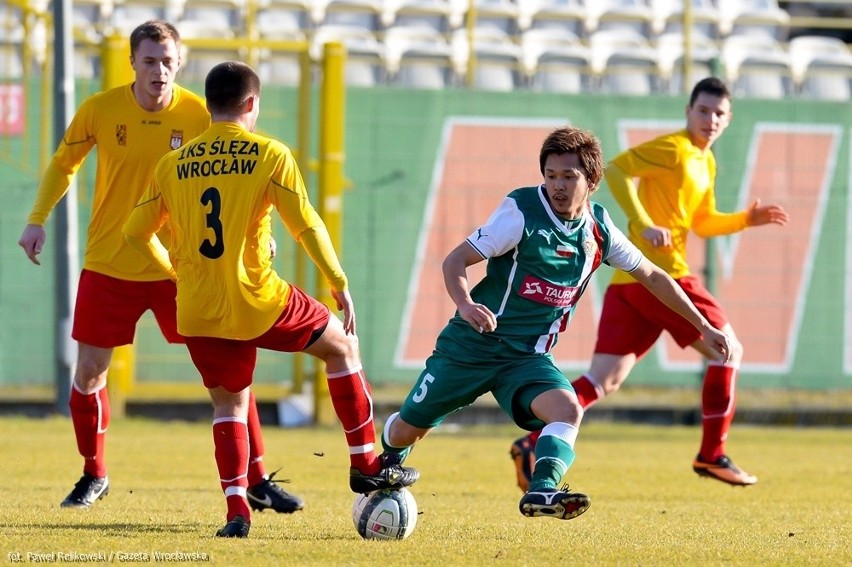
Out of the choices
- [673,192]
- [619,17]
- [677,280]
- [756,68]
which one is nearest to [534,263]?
[677,280]

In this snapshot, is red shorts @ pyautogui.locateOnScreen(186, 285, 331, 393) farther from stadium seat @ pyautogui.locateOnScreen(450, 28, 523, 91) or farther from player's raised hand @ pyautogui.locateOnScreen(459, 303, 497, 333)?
stadium seat @ pyautogui.locateOnScreen(450, 28, 523, 91)

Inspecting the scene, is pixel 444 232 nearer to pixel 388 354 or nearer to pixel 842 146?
pixel 388 354

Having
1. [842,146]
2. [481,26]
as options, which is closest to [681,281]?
[842,146]

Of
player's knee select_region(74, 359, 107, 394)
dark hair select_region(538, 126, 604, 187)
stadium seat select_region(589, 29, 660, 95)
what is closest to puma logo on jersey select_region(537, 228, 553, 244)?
dark hair select_region(538, 126, 604, 187)

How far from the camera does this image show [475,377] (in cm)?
587

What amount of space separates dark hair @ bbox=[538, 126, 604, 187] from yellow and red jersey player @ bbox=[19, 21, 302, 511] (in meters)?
2.08

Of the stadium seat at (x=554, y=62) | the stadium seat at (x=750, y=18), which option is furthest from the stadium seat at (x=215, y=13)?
the stadium seat at (x=750, y=18)

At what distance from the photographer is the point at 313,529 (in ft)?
19.9

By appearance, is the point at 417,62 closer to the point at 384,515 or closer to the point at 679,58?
the point at 679,58

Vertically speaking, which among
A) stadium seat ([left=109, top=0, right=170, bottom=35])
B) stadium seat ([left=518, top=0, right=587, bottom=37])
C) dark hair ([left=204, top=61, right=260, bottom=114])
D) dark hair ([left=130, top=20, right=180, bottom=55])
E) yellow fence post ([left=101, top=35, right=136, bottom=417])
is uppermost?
stadium seat ([left=518, top=0, right=587, bottom=37])

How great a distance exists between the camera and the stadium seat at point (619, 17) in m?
17.7

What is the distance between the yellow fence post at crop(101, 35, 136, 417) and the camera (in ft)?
40.4

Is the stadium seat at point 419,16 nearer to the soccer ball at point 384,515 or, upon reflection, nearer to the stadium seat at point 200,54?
the stadium seat at point 200,54

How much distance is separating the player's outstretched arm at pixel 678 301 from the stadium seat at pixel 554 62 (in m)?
9.72
